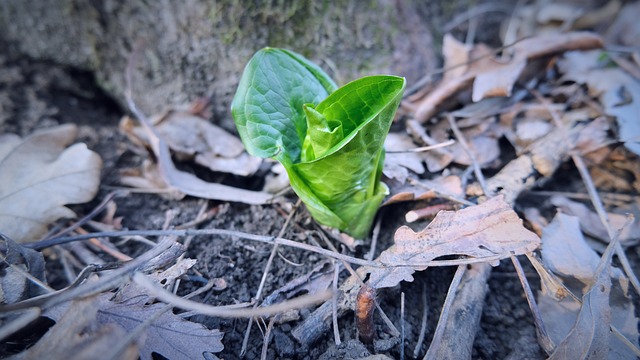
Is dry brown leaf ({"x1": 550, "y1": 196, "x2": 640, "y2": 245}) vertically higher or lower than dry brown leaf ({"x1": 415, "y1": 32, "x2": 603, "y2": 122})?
lower

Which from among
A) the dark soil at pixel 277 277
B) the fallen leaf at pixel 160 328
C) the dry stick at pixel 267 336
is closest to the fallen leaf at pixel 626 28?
the dark soil at pixel 277 277

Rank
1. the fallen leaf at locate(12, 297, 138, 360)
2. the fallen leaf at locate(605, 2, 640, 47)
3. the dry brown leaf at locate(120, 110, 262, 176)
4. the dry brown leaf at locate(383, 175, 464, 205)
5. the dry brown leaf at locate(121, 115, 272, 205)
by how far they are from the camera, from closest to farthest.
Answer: the fallen leaf at locate(12, 297, 138, 360)
the dry brown leaf at locate(383, 175, 464, 205)
the dry brown leaf at locate(121, 115, 272, 205)
the dry brown leaf at locate(120, 110, 262, 176)
the fallen leaf at locate(605, 2, 640, 47)

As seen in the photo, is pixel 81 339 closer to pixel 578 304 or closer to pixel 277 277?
pixel 277 277

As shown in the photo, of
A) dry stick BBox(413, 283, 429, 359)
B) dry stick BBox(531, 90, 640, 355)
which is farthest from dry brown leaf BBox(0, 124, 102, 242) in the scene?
dry stick BBox(531, 90, 640, 355)

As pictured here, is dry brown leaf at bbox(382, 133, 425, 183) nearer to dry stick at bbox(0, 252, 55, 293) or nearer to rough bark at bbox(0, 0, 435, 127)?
rough bark at bbox(0, 0, 435, 127)

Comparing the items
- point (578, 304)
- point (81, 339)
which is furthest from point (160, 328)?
point (578, 304)

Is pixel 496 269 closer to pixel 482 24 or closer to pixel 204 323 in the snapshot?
pixel 204 323
